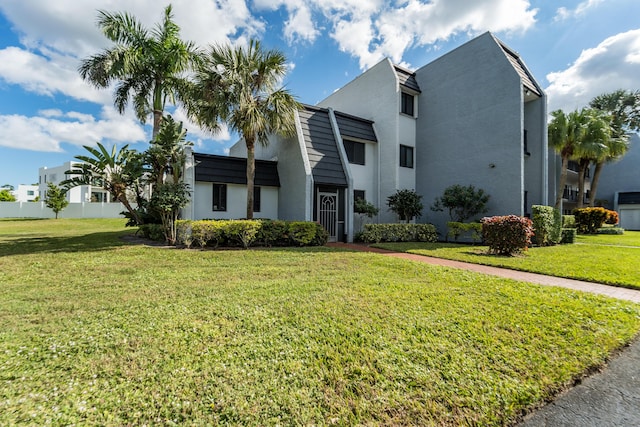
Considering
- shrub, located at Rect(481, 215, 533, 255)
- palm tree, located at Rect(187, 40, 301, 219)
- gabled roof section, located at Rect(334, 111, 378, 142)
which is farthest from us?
gabled roof section, located at Rect(334, 111, 378, 142)

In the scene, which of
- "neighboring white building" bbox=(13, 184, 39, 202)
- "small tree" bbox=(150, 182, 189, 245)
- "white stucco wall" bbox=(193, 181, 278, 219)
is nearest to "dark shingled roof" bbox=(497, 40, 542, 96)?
"white stucco wall" bbox=(193, 181, 278, 219)

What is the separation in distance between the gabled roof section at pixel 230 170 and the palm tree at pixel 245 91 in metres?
1.78

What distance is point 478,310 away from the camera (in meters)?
4.38

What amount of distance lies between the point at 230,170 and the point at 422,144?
11532 mm

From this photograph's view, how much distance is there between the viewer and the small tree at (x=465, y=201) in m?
13.4

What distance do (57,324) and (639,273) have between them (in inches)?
495

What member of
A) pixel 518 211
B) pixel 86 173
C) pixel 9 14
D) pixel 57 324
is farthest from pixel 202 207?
pixel 518 211

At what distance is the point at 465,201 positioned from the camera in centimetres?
1347

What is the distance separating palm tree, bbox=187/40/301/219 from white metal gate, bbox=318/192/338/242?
3.54m

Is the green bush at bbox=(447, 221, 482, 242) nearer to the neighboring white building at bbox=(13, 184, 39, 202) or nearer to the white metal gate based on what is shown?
the white metal gate

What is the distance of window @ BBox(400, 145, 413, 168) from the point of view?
1644 centimetres

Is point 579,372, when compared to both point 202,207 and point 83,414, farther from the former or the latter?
point 202,207

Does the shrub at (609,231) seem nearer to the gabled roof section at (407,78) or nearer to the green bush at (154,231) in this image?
the gabled roof section at (407,78)

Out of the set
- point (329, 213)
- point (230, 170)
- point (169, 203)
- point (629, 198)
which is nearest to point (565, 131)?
point (329, 213)
